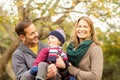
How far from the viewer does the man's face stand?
13.0 ft

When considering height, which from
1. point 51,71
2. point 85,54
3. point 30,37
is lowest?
point 51,71

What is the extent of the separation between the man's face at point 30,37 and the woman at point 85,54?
43 centimetres

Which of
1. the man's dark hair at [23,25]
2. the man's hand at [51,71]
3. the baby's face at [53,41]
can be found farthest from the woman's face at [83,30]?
the man's dark hair at [23,25]

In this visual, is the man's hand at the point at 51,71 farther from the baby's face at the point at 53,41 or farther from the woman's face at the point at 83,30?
the woman's face at the point at 83,30

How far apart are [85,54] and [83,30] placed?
0.26 metres

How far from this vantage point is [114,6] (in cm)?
995

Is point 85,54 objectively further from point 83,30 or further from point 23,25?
point 23,25

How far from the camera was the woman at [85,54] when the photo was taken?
3584mm

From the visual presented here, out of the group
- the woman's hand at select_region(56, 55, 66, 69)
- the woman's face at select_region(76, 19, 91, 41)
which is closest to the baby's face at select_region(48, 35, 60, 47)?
the woman's hand at select_region(56, 55, 66, 69)

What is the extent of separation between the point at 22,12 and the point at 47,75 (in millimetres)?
6471

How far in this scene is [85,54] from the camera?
368 cm

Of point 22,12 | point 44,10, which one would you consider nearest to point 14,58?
point 44,10

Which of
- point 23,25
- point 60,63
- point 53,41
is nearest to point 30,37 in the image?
point 23,25

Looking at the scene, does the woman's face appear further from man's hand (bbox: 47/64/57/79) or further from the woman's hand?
man's hand (bbox: 47/64/57/79)
